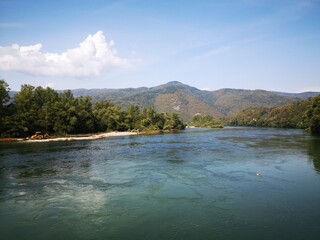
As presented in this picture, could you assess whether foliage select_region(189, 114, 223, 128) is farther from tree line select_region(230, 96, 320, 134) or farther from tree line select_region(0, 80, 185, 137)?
tree line select_region(0, 80, 185, 137)

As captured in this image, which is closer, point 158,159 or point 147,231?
point 147,231

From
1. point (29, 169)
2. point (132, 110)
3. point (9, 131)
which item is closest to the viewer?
point (29, 169)

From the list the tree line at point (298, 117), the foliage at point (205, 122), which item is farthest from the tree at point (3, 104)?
the foliage at point (205, 122)

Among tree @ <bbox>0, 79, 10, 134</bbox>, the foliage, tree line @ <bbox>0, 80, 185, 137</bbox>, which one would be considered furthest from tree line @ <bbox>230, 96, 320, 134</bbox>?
tree @ <bbox>0, 79, 10, 134</bbox>

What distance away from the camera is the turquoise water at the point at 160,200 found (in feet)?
47.1

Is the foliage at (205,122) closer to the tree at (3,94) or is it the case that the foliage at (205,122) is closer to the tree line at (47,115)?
the tree line at (47,115)

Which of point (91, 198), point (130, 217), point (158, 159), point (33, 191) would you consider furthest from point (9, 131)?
point (130, 217)

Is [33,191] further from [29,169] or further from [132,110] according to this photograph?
[132,110]

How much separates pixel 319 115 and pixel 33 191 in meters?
81.9

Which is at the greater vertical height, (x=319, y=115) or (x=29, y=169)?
(x=319, y=115)

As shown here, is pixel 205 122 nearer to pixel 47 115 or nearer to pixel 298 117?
pixel 298 117

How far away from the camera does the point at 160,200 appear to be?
19547 millimetres

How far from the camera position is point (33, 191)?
70.5 feet

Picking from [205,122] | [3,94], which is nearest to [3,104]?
[3,94]
